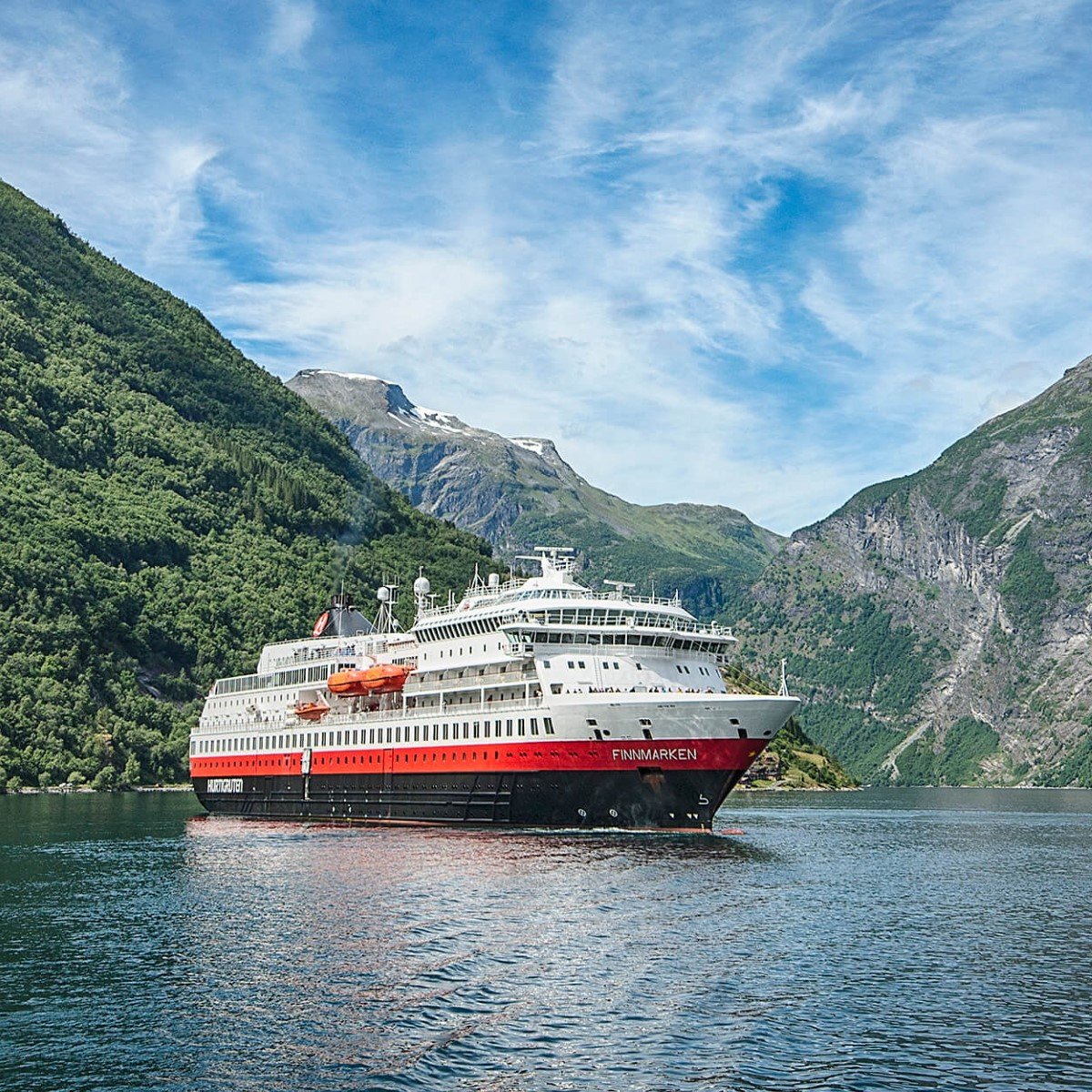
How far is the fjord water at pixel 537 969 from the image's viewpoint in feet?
109

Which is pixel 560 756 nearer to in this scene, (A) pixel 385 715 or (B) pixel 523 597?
(B) pixel 523 597

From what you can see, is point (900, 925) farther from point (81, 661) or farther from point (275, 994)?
point (81, 661)

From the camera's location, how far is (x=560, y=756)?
8000 cm

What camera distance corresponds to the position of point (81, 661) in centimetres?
18738

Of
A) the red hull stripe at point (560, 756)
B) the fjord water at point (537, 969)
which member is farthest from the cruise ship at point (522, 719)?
the fjord water at point (537, 969)

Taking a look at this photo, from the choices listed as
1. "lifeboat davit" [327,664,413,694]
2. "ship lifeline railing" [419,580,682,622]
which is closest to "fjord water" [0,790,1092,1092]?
"ship lifeline railing" [419,580,682,622]

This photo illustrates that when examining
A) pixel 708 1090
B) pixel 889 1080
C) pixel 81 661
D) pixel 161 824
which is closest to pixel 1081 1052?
pixel 889 1080

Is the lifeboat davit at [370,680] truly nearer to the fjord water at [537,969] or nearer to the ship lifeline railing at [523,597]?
the ship lifeline railing at [523,597]

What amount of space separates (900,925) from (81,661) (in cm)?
15632

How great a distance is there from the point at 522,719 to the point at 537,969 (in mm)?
39323

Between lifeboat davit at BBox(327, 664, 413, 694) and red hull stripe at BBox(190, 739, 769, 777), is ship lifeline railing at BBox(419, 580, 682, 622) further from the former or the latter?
red hull stripe at BBox(190, 739, 769, 777)

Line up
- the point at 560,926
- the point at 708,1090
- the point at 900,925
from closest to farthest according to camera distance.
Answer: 1. the point at 708,1090
2. the point at 560,926
3. the point at 900,925

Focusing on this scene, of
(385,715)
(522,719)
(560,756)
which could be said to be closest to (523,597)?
(522,719)

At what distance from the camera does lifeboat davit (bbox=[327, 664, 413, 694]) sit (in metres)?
95.1
